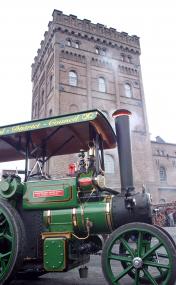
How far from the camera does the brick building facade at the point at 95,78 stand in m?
24.1

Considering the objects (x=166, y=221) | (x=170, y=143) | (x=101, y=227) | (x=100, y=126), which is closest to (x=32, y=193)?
(x=101, y=227)

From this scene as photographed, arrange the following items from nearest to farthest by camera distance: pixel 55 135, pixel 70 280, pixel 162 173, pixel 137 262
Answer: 1. pixel 137 262
2. pixel 70 280
3. pixel 55 135
4. pixel 162 173

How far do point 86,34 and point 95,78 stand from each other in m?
4.28

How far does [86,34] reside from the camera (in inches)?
1069

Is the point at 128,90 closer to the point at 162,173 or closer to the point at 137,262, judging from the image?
the point at 162,173

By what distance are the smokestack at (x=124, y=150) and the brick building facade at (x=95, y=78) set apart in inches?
684

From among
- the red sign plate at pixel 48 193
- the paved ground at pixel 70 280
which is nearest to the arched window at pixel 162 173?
the paved ground at pixel 70 280

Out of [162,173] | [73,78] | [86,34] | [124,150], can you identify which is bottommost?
[124,150]

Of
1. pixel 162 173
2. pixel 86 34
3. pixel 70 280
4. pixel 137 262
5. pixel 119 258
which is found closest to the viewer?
pixel 137 262

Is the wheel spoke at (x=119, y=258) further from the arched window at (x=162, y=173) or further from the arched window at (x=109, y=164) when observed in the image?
the arched window at (x=162, y=173)

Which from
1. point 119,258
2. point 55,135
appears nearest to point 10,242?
point 119,258

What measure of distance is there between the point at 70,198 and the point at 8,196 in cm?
89

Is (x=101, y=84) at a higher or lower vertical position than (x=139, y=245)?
higher

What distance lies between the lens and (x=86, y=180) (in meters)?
4.05
